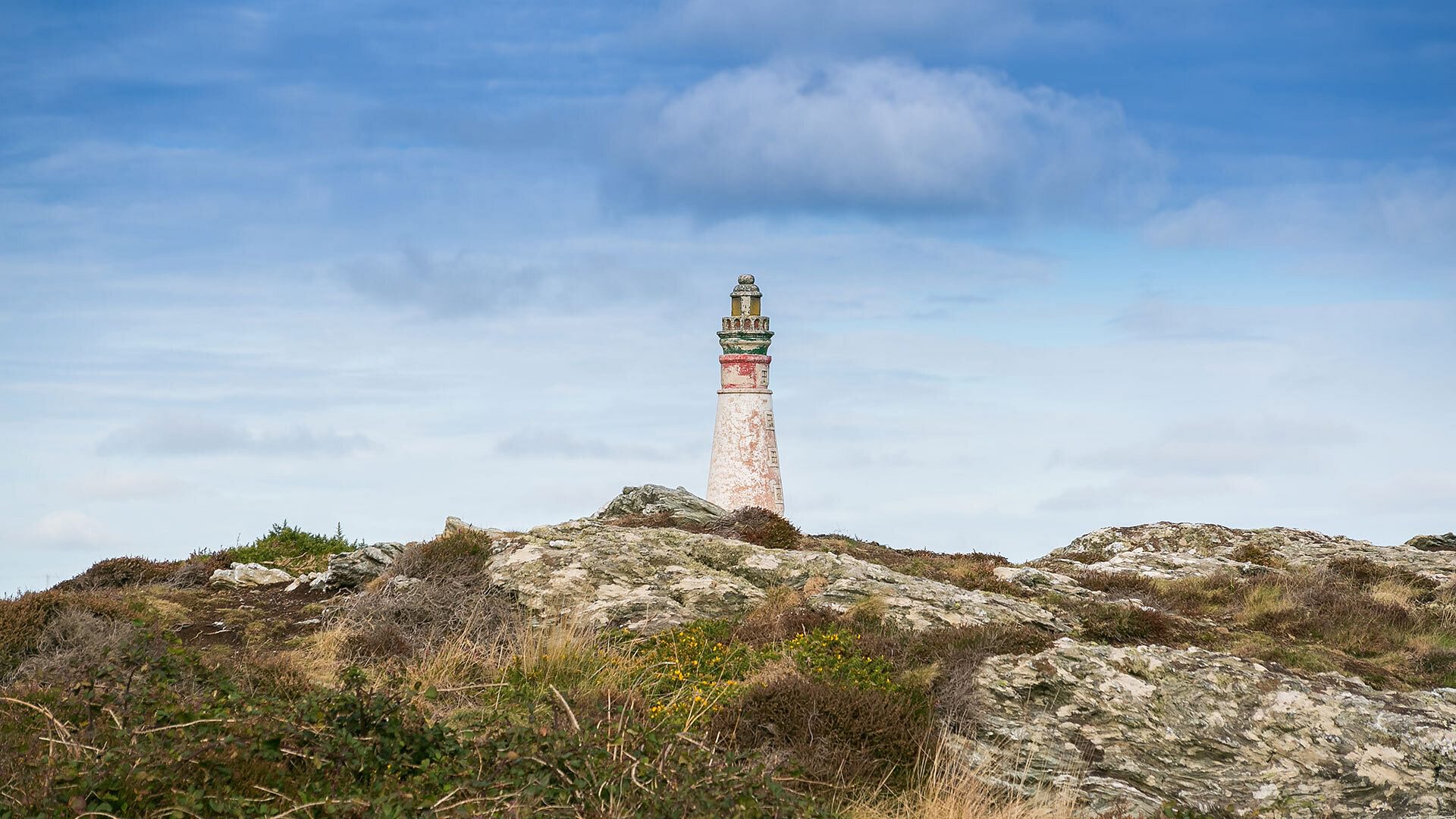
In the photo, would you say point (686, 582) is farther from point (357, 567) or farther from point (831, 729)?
point (357, 567)

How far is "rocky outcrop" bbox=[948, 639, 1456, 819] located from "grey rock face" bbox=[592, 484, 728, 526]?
41.5 feet

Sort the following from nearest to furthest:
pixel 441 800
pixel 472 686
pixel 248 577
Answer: pixel 441 800
pixel 472 686
pixel 248 577

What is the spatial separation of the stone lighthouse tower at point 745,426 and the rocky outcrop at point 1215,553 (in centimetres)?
719


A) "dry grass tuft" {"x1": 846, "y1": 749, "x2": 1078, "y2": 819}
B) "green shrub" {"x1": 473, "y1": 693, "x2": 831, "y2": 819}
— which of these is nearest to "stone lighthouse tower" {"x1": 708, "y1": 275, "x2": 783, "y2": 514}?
"dry grass tuft" {"x1": 846, "y1": 749, "x2": 1078, "y2": 819}

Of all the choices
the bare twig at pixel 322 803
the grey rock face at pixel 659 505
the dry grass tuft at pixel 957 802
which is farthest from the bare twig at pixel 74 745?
the grey rock face at pixel 659 505

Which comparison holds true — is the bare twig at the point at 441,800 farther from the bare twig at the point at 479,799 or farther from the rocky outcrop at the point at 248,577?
the rocky outcrop at the point at 248,577

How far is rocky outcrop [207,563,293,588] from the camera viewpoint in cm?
1722

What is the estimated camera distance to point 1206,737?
8.95 m

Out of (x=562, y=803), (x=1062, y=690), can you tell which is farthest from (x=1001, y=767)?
(x=562, y=803)

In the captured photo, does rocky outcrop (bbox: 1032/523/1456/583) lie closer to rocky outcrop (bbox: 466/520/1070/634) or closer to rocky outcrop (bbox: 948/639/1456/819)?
rocky outcrop (bbox: 466/520/1070/634)

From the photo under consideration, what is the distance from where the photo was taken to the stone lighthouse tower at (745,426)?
92.3 ft

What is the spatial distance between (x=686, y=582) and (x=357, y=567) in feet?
19.3

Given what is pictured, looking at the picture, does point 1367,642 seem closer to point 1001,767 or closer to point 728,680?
point 1001,767

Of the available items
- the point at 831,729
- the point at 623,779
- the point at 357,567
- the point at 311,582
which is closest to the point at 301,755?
the point at 623,779
